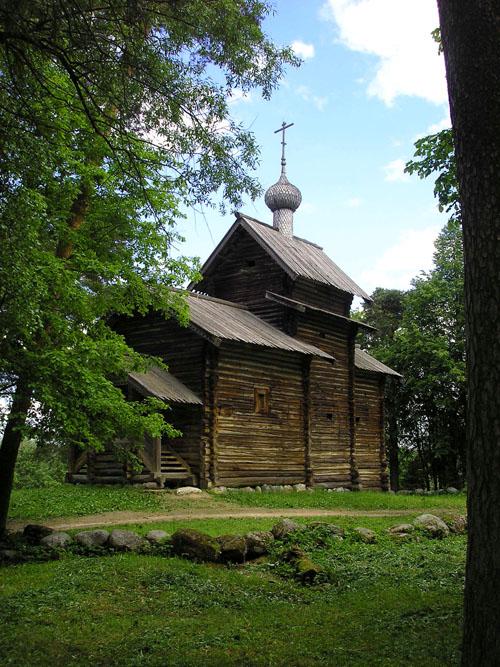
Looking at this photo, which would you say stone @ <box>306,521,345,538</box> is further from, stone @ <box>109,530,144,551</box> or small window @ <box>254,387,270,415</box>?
small window @ <box>254,387,270,415</box>

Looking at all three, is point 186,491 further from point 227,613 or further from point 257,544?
point 227,613

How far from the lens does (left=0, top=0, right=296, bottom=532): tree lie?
800cm

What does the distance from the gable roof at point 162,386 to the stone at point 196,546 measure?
9.36m

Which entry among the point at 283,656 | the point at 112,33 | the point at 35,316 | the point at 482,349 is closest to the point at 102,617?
the point at 283,656

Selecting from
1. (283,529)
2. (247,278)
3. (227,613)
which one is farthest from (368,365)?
(227,613)

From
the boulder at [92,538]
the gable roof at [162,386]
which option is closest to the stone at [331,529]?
the boulder at [92,538]

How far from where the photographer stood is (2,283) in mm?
8914

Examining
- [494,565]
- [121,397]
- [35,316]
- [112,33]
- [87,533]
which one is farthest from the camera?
[121,397]

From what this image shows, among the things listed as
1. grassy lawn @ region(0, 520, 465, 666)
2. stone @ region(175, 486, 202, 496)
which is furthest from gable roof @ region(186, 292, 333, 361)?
grassy lawn @ region(0, 520, 465, 666)

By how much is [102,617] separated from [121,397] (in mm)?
5254

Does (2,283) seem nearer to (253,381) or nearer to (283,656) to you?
(283,656)

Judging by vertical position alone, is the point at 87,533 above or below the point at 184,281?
below

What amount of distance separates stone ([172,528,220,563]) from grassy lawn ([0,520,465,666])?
1.19 feet

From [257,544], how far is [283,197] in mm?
24443
